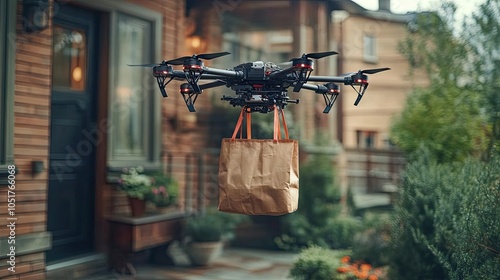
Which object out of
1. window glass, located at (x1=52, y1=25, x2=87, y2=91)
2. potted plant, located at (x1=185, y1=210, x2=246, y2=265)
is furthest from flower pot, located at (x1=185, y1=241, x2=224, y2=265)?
window glass, located at (x1=52, y1=25, x2=87, y2=91)

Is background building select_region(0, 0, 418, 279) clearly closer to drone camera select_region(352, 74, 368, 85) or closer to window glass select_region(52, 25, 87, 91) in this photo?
window glass select_region(52, 25, 87, 91)

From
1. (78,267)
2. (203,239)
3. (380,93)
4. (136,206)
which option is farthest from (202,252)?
(380,93)

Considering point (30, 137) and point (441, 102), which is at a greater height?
point (441, 102)

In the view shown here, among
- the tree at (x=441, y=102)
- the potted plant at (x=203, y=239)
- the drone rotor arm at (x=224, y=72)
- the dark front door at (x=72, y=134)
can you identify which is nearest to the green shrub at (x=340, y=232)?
the tree at (x=441, y=102)

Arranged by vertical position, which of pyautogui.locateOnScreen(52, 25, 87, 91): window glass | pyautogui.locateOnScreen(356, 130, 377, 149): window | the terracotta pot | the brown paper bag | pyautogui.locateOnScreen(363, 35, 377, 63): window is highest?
pyautogui.locateOnScreen(363, 35, 377, 63): window

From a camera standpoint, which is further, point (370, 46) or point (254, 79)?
point (370, 46)

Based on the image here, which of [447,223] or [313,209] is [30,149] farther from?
[313,209]

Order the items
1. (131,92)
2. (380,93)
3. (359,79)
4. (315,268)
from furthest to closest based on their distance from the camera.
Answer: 1. (380,93)
2. (131,92)
3. (315,268)
4. (359,79)
